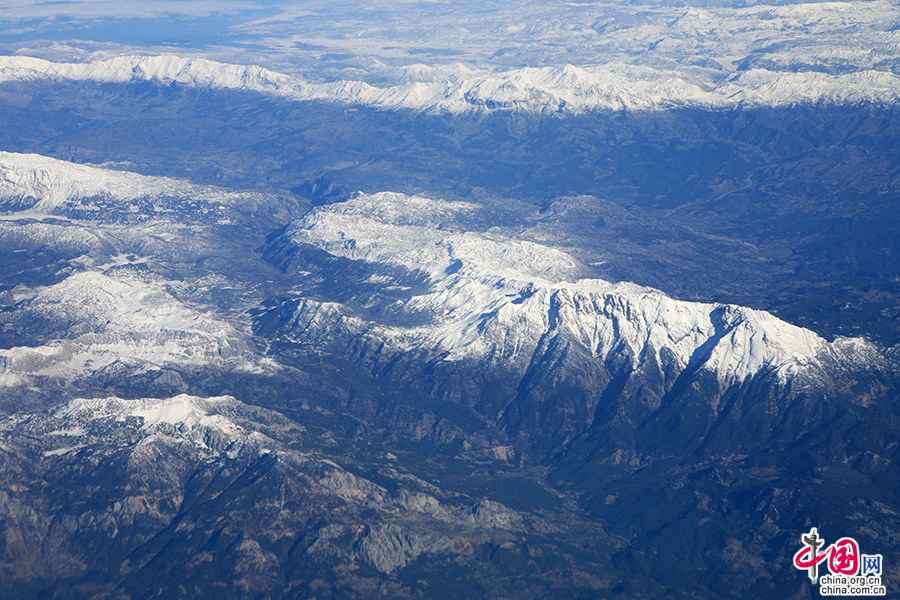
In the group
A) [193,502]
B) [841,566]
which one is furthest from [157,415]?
[841,566]

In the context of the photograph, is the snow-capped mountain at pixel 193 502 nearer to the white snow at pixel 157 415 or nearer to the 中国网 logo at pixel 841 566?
the white snow at pixel 157 415

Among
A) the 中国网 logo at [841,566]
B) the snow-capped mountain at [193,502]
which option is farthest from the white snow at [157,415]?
the 中国网 logo at [841,566]

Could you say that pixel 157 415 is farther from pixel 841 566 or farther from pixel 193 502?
pixel 841 566

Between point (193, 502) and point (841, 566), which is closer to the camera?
point (841, 566)

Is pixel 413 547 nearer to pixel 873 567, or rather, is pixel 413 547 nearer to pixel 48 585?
pixel 48 585

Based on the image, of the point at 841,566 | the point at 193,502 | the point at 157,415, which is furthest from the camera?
the point at 157,415

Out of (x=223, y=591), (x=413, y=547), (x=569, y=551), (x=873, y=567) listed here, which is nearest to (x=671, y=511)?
(x=569, y=551)

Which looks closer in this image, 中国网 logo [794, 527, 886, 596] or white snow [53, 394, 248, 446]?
中国网 logo [794, 527, 886, 596]

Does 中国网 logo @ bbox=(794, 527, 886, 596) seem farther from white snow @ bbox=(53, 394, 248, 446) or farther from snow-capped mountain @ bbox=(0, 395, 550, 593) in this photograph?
white snow @ bbox=(53, 394, 248, 446)

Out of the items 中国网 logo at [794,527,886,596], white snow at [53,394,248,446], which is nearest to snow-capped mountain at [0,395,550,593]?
white snow at [53,394,248,446]
